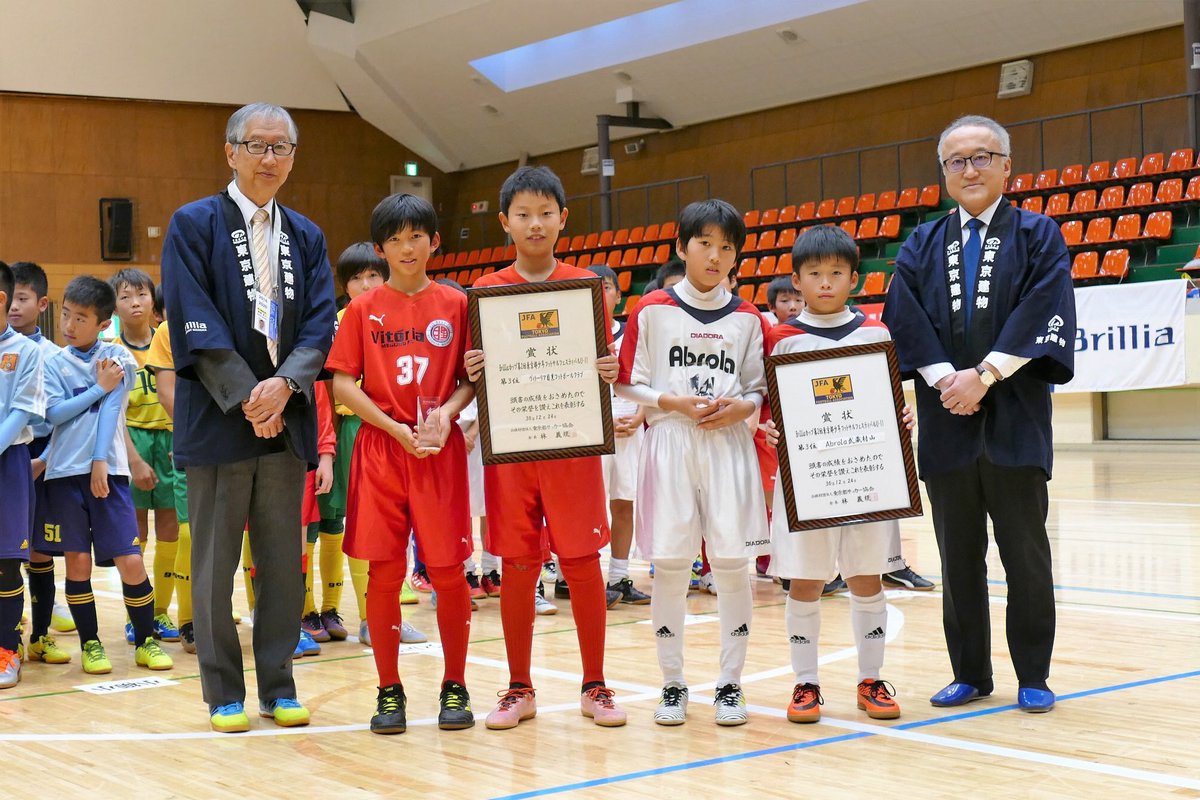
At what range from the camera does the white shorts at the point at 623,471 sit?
6.04 m

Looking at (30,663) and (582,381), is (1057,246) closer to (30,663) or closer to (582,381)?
(582,381)

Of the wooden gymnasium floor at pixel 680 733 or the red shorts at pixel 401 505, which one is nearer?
the wooden gymnasium floor at pixel 680 733

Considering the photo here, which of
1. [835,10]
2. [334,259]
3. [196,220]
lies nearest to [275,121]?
[196,220]

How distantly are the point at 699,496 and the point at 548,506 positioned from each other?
0.46 meters

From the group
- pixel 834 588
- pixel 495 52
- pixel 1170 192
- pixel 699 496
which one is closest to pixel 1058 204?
pixel 1170 192

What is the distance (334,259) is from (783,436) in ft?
70.1

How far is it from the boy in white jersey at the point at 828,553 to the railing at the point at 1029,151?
12.0 m

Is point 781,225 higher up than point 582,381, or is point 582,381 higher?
point 781,225

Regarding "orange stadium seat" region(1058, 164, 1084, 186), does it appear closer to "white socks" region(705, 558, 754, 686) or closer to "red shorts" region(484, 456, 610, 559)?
"white socks" region(705, 558, 754, 686)

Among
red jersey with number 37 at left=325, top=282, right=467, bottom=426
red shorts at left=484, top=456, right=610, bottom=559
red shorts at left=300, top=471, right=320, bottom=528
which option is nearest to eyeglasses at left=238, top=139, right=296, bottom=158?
red jersey with number 37 at left=325, top=282, right=467, bottom=426

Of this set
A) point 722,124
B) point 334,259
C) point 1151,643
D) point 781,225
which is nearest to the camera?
point 1151,643

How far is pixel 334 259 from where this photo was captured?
24.1 metres

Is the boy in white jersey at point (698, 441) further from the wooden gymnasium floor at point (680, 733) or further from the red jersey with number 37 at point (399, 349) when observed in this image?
the red jersey with number 37 at point (399, 349)

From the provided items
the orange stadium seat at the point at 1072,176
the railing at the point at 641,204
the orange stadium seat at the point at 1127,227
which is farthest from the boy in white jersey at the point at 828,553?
the railing at the point at 641,204
